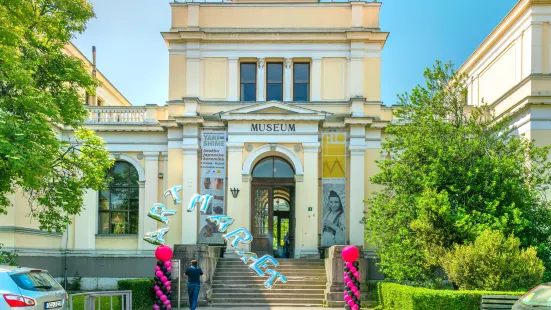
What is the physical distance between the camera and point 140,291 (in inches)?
917

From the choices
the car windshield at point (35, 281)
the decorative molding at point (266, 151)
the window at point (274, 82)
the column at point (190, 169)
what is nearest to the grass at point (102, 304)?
the column at point (190, 169)

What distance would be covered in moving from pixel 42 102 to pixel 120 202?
13604mm

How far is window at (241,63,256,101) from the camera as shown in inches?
1221

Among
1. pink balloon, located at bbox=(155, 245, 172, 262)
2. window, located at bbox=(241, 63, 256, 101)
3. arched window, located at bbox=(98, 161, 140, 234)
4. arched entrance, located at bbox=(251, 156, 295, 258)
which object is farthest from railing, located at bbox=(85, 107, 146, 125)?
pink balloon, located at bbox=(155, 245, 172, 262)

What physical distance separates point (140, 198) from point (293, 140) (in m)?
7.64

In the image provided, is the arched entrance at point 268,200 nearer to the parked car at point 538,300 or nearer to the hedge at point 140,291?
the hedge at point 140,291

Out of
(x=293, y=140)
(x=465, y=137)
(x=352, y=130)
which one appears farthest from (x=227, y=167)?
(x=465, y=137)

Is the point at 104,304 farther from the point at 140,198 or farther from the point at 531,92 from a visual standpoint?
the point at 531,92

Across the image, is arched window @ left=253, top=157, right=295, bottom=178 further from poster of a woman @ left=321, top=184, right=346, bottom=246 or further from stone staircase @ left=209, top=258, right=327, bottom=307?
stone staircase @ left=209, top=258, right=327, bottom=307

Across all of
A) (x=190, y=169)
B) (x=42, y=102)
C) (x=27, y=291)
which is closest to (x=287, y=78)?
(x=190, y=169)

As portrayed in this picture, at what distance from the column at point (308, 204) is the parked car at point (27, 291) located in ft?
52.1

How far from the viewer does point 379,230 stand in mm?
23719

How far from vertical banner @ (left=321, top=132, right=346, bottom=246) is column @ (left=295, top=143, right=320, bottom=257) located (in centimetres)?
56

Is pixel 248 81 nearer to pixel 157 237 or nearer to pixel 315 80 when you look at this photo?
pixel 315 80
